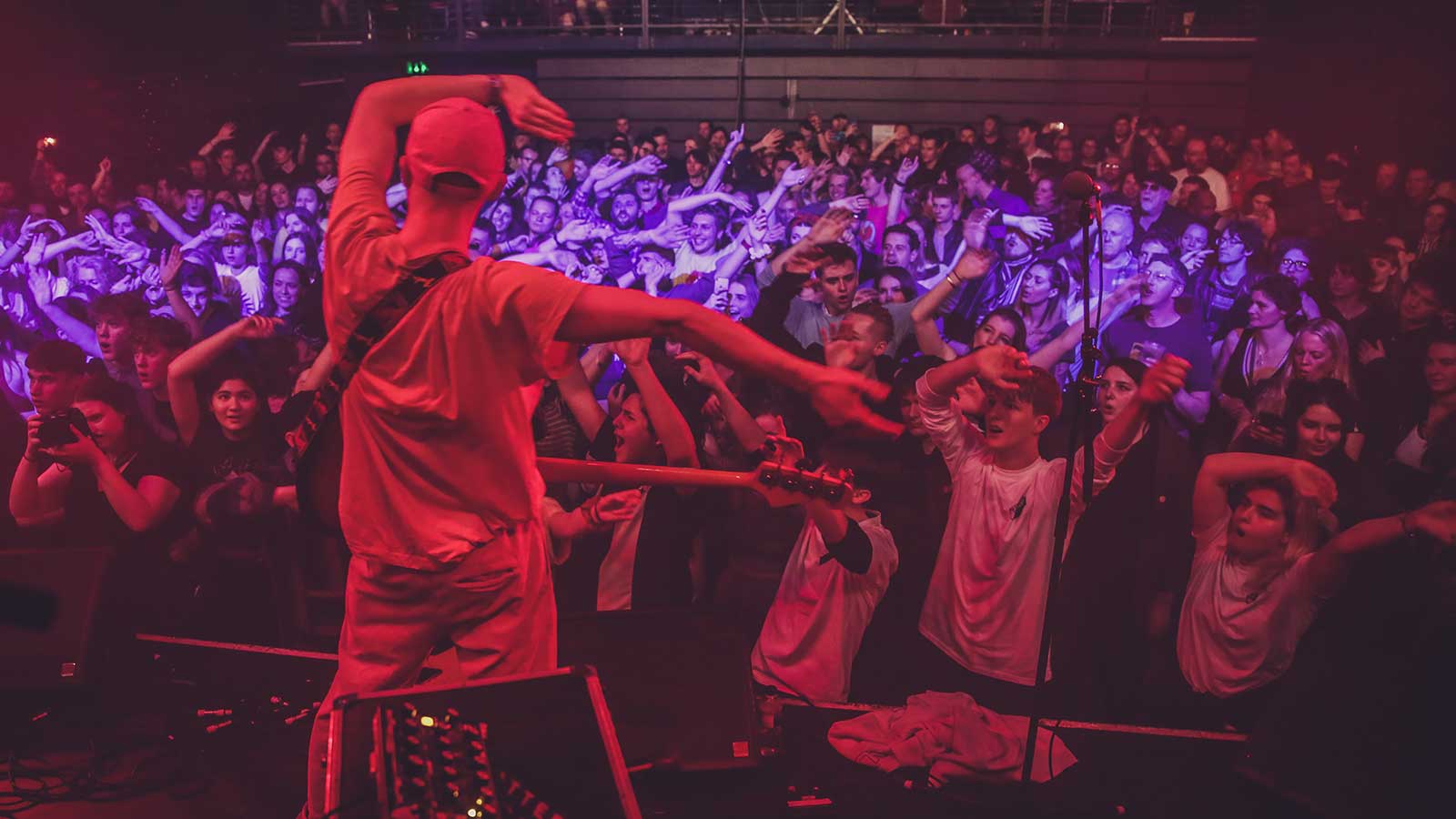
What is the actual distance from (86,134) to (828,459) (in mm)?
6679

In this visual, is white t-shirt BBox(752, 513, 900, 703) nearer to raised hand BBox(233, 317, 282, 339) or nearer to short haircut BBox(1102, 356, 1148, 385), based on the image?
short haircut BBox(1102, 356, 1148, 385)

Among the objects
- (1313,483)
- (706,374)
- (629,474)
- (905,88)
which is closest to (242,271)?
(706,374)

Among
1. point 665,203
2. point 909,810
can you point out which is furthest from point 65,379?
point 909,810

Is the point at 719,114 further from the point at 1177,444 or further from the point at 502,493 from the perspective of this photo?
the point at 502,493

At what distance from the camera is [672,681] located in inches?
131

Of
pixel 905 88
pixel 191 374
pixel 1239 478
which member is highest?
pixel 905 88

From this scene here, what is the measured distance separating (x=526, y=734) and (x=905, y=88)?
9.50 metres

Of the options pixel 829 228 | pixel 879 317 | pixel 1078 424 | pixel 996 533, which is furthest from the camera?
pixel 829 228

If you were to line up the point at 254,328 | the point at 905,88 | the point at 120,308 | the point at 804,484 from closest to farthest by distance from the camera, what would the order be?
the point at 804,484, the point at 254,328, the point at 120,308, the point at 905,88

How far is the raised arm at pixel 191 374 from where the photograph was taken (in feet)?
14.5

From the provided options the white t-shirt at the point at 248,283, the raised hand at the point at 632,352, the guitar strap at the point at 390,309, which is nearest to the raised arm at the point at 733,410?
the raised hand at the point at 632,352

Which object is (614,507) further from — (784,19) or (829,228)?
(784,19)

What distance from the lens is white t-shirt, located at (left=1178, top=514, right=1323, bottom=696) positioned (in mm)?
3564

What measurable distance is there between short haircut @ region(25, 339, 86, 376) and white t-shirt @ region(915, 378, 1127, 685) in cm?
397
